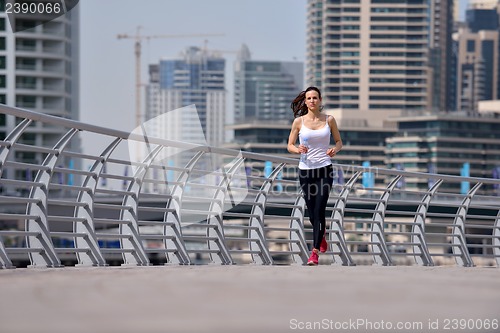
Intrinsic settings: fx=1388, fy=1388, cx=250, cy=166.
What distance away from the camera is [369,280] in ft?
28.4

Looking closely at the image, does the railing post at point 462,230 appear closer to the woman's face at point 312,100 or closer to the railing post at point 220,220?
the railing post at point 220,220

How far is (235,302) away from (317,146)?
4922mm

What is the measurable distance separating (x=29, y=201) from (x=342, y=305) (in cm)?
379

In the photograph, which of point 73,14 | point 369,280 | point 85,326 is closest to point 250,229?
point 369,280

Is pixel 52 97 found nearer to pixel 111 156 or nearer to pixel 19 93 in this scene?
pixel 19 93

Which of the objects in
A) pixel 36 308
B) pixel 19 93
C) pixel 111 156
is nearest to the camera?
pixel 36 308

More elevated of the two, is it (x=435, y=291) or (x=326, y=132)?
(x=326, y=132)

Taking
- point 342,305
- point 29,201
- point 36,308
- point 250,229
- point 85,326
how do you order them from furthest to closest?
point 250,229
point 29,201
point 342,305
point 36,308
point 85,326

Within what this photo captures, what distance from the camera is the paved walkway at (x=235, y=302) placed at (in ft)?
18.8

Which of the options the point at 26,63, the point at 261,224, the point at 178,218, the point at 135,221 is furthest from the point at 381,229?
the point at 26,63

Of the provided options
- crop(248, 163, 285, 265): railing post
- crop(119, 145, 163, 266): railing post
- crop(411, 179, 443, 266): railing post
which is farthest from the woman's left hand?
crop(411, 179, 443, 266): railing post

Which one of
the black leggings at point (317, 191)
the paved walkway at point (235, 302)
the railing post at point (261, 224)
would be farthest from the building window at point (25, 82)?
the paved walkway at point (235, 302)

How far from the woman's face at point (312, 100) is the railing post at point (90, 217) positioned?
170 centimetres

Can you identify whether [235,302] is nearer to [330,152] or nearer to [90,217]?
[90,217]
